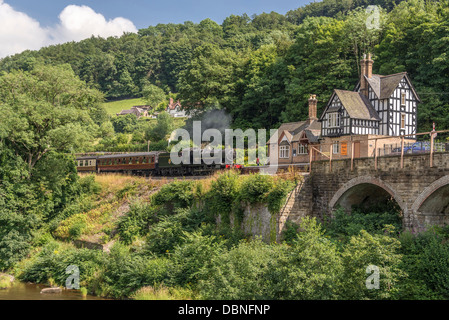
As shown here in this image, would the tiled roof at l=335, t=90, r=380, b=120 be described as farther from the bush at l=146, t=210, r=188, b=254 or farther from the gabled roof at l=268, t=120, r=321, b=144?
the bush at l=146, t=210, r=188, b=254

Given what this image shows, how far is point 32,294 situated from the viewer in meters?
21.4

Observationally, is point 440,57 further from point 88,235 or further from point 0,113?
point 0,113

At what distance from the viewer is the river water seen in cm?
2058

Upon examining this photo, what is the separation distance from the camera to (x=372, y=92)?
110 ft

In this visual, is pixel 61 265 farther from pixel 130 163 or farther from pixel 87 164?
pixel 87 164

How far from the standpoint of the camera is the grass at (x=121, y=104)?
104125 mm

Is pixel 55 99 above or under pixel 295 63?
under

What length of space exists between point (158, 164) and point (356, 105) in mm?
15387

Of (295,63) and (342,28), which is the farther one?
(295,63)

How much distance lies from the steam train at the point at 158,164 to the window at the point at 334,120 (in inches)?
281

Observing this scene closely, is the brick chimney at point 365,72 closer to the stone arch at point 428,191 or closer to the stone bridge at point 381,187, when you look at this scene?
the stone bridge at point 381,187
